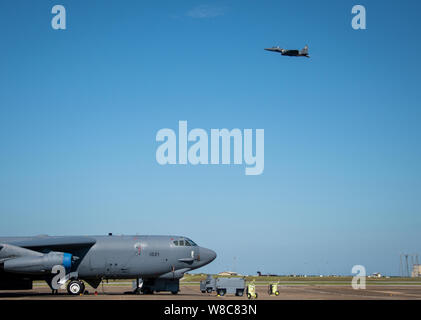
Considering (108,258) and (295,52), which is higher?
(295,52)

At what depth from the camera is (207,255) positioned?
124 ft

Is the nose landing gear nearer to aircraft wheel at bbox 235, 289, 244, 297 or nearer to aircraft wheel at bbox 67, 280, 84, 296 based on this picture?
aircraft wheel at bbox 67, 280, 84, 296

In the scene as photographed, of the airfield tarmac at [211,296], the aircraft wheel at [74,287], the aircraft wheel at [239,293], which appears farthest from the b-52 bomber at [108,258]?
the aircraft wheel at [239,293]

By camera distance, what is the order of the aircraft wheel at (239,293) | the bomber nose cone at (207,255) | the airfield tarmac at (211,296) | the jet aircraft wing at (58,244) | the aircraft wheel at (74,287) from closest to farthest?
the airfield tarmac at (211,296)
the aircraft wheel at (74,287)
the jet aircraft wing at (58,244)
the aircraft wheel at (239,293)
the bomber nose cone at (207,255)

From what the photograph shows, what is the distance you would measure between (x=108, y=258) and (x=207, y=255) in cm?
697

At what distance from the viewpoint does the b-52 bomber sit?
35062 mm

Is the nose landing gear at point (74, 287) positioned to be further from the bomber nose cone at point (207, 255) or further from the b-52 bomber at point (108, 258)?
the bomber nose cone at point (207, 255)

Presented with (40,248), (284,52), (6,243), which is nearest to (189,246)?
(40,248)

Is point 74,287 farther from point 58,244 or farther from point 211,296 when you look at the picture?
point 211,296

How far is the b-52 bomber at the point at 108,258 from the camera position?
3506 centimetres

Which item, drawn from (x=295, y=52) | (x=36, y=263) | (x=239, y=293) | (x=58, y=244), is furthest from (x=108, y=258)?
(x=295, y=52)
